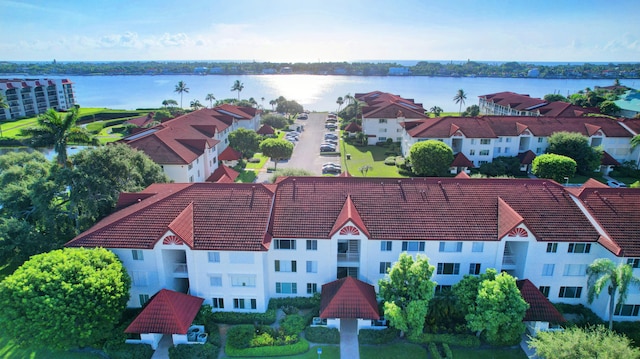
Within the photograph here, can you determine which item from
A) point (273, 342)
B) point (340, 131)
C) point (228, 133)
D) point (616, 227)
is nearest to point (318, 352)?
point (273, 342)

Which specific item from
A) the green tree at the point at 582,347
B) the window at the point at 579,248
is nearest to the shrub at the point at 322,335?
the green tree at the point at 582,347

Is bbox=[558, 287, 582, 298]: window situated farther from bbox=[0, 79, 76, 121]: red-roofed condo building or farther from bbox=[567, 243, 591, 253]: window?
bbox=[0, 79, 76, 121]: red-roofed condo building

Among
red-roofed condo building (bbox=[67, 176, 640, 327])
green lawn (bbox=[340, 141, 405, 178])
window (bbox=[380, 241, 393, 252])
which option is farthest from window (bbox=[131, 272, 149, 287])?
green lawn (bbox=[340, 141, 405, 178])

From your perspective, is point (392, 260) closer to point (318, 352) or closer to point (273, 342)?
point (318, 352)

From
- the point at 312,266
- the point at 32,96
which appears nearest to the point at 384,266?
the point at 312,266

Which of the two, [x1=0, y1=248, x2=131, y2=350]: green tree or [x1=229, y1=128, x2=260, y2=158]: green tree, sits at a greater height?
[x1=229, y1=128, x2=260, y2=158]: green tree

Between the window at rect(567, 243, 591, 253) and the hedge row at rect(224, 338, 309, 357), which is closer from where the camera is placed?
the hedge row at rect(224, 338, 309, 357)

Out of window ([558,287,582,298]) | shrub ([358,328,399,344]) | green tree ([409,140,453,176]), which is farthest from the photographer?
green tree ([409,140,453,176])
